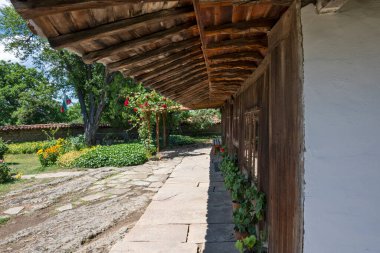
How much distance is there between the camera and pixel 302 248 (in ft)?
5.18

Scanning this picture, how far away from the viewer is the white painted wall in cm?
154

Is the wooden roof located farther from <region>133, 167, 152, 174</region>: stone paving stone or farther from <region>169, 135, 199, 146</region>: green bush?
<region>169, 135, 199, 146</region>: green bush

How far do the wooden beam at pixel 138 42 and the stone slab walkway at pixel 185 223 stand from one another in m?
3.24

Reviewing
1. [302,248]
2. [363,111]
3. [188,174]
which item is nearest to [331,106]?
[363,111]

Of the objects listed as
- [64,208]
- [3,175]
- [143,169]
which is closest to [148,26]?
[64,208]

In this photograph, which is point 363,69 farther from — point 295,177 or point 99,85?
point 99,85

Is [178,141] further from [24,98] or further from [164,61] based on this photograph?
[24,98]

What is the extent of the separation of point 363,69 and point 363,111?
9.4 inches

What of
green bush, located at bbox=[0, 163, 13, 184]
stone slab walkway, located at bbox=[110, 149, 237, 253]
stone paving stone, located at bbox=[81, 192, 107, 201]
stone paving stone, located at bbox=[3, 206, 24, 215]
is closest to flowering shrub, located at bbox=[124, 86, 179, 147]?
green bush, located at bbox=[0, 163, 13, 184]

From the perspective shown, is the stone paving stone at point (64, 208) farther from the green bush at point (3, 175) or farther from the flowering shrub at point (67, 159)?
the flowering shrub at point (67, 159)

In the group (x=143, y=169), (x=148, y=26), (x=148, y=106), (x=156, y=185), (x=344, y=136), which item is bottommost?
(x=156, y=185)

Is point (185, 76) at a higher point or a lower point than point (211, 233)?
higher

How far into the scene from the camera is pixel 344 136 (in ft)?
5.05

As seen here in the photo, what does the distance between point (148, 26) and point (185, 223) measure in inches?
168
